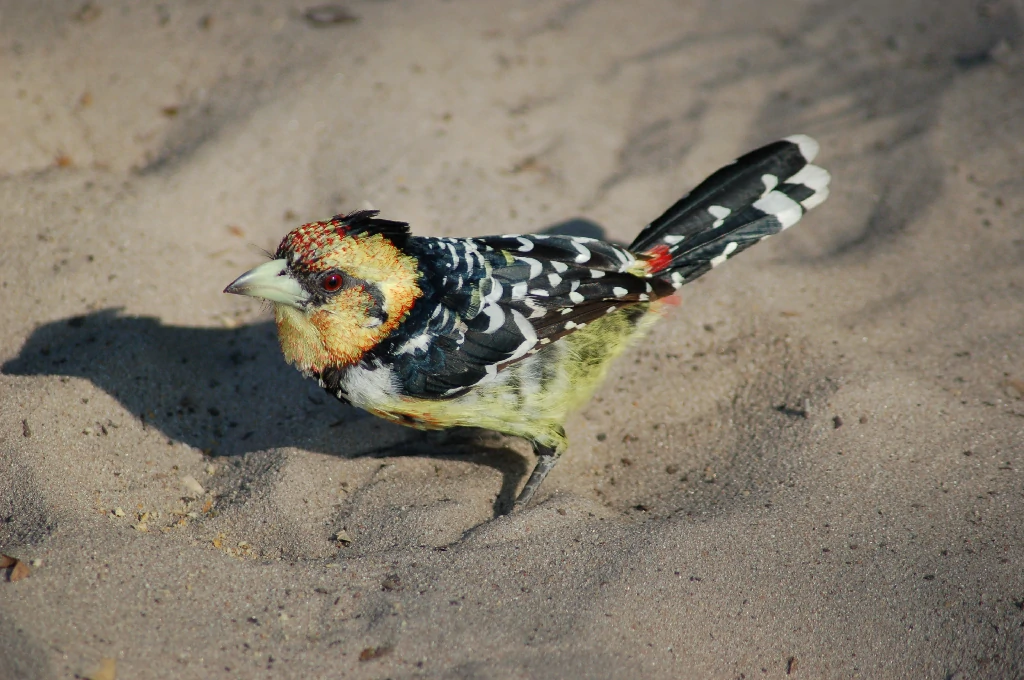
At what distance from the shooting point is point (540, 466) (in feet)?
13.1

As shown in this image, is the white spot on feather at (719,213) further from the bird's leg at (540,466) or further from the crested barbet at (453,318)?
the bird's leg at (540,466)

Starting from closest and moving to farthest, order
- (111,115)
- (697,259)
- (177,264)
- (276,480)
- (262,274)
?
(262,274)
(276,480)
(697,259)
(177,264)
(111,115)

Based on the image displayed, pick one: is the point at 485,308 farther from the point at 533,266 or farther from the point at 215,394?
the point at 215,394

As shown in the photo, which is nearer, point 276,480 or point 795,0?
point 276,480

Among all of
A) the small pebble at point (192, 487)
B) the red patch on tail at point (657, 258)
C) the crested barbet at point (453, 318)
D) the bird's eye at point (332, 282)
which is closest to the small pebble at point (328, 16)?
the crested barbet at point (453, 318)

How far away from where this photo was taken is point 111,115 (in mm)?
5609

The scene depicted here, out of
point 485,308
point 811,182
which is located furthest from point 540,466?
point 811,182

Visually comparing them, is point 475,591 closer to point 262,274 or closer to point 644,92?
point 262,274

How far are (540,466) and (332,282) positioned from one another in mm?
1294

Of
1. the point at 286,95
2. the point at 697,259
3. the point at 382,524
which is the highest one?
the point at 286,95

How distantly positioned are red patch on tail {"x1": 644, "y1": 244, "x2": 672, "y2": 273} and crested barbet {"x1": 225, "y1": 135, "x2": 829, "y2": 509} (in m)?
0.11

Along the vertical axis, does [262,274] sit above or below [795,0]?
above

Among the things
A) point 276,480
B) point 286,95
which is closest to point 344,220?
point 276,480

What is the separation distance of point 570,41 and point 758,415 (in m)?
3.64
